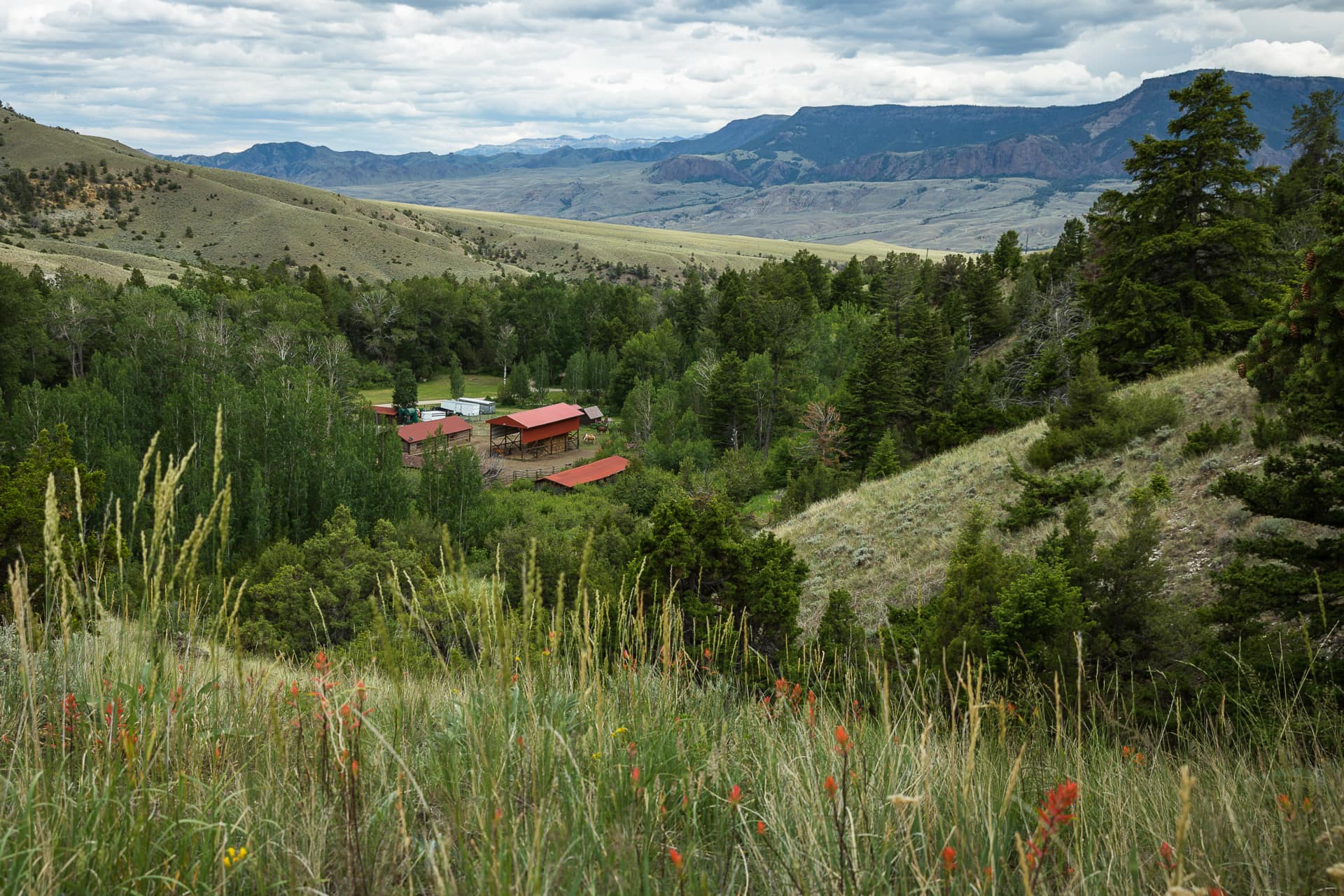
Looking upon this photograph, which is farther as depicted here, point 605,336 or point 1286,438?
point 605,336

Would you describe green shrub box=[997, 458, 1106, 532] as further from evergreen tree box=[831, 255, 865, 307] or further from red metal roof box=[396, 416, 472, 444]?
evergreen tree box=[831, 255, 865, 307]

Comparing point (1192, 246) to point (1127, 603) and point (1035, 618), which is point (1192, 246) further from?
point (1035, 618)

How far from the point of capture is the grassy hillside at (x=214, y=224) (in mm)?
113688

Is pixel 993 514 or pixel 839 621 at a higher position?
pixel 839 621

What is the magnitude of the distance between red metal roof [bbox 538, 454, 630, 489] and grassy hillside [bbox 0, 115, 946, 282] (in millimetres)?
64304

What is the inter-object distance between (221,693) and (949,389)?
40391 mm

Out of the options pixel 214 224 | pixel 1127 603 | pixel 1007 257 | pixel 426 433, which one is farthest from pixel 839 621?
pixel 214 224

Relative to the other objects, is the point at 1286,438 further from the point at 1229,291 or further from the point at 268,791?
the point at 268,791

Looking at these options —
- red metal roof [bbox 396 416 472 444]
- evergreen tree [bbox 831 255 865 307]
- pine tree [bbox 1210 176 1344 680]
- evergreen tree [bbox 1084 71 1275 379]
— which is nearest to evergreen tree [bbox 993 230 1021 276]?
evergreen tree [bbox 831 255 865 307]

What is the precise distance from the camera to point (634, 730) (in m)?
2.83

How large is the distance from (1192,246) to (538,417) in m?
45.5

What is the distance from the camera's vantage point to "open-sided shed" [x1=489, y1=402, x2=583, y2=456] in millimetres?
58188

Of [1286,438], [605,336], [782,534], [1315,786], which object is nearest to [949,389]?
[782,534]

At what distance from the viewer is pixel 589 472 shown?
49094mm
